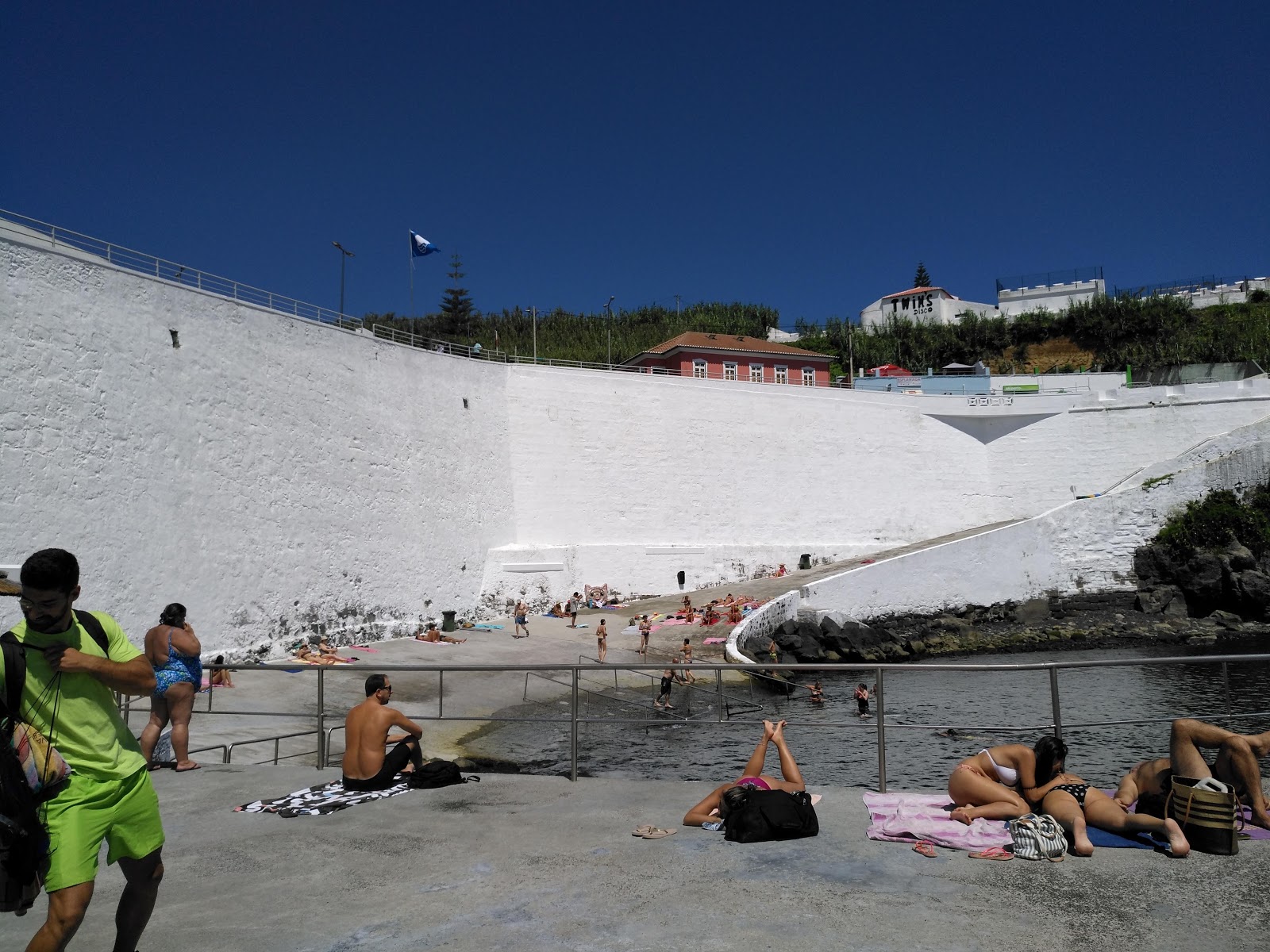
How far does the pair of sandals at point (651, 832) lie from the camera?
478 cm

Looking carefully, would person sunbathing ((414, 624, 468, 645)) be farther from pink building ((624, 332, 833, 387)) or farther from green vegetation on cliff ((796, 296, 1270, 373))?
green vegetation on cliff ((796, 296, 1270, 373))

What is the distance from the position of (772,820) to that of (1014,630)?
26156 mm

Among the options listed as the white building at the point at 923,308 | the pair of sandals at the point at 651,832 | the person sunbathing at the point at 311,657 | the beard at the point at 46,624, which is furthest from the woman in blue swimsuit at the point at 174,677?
the white building at the point at 923,308

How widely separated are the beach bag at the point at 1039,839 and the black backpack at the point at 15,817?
13.8 ft

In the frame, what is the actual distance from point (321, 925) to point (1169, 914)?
11.8ft

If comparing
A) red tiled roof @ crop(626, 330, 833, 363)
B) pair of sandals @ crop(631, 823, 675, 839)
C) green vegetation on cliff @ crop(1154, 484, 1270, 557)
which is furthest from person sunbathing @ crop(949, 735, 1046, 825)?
red tiled roof @ crop(626, 330, 833, 363)

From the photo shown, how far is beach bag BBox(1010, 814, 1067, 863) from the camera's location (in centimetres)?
431

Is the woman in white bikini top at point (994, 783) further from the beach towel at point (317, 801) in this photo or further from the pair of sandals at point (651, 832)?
the beach towel at point (317, 801)

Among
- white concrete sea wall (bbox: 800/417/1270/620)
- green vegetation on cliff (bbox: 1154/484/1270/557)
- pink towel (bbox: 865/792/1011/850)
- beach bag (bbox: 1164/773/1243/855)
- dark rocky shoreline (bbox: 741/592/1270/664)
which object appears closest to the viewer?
beach bag (bbox: 1164/773/1243/855)

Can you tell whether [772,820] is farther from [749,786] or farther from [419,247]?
[419,247]

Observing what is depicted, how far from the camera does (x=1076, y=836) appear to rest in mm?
4410

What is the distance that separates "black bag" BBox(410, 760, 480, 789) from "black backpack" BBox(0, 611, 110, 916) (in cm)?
338

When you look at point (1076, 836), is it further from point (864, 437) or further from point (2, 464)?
point (864, 437)

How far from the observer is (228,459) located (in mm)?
16969
